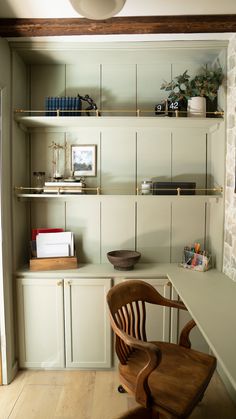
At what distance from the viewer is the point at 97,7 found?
1.42 m

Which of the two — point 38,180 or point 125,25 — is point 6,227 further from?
point 125,25

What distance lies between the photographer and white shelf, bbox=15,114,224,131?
7.04 ft

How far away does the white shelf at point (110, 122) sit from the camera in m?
2.14

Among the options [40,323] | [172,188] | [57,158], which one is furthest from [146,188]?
[40,323]

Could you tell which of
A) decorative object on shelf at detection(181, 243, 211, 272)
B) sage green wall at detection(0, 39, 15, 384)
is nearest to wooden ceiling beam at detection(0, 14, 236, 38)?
sage green wall at detection(0, 39, 15, 384)

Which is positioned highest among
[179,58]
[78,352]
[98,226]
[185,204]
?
[179,58]

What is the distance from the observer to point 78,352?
2.25 m

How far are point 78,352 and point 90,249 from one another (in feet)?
2.63

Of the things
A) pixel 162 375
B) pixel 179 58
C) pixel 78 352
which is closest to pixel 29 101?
pixel 179 58

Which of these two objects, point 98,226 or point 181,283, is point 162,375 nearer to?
point 181,283

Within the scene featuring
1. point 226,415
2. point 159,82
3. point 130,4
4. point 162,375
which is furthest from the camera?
point 159,82

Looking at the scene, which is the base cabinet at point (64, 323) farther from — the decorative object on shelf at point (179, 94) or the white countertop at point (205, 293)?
the decorative object on shelf at point (179, 94)

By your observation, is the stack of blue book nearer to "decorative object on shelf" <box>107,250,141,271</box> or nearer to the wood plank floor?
"decorative object on shelf" <box>107,250,141,271</box>

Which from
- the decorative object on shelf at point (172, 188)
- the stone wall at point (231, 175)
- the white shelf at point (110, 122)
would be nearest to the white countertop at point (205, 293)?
the stone wall at point (231, 175)
